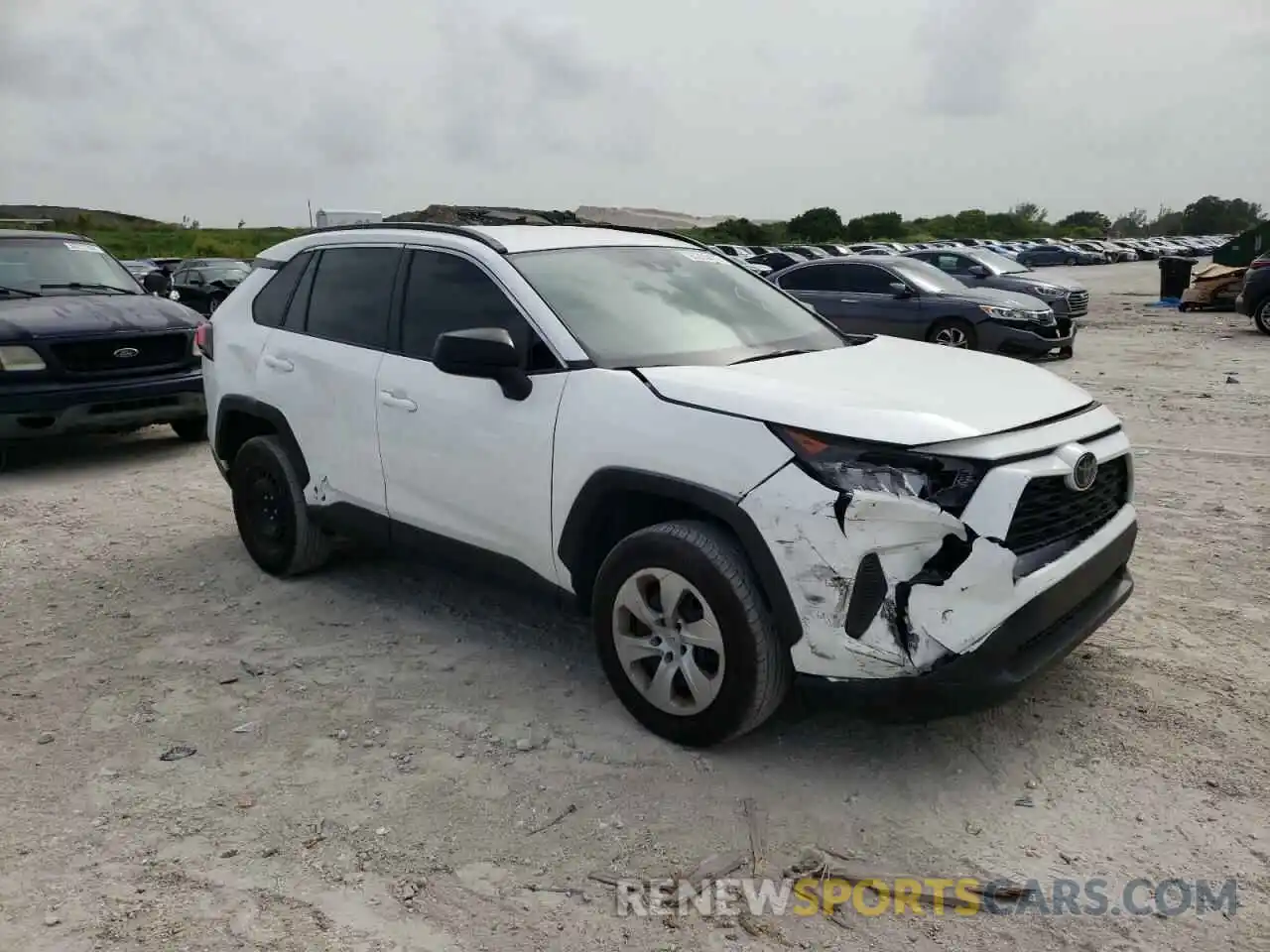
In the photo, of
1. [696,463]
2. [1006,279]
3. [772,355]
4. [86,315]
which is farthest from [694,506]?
[1006,279]

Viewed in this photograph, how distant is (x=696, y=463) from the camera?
315 cm

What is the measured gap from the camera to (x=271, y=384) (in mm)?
4938

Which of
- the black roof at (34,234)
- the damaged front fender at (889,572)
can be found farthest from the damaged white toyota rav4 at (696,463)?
the black roof at (34,234)

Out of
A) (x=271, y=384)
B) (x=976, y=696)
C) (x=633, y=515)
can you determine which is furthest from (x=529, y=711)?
(x=271, y=384)

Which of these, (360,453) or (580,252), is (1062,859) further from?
(360,453)

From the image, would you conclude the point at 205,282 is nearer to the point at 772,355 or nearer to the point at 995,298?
the point at 995,298

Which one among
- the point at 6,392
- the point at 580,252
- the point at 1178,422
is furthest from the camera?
the point at 1178,422

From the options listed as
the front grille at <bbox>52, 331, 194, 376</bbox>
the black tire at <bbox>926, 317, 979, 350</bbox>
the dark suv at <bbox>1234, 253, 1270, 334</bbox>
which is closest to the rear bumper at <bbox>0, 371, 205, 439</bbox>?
the front grille at <bbox>52, 331, 194, 376</bbox>

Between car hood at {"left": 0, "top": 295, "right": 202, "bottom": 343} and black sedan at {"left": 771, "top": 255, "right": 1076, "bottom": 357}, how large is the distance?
305 inches

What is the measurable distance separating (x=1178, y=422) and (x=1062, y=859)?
6917 mm

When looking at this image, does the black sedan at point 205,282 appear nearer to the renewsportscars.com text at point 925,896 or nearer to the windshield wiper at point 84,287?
the windshield wiper at point 84,287

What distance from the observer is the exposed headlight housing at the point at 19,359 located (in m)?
7.27

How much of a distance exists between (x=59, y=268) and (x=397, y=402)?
607 centimetres

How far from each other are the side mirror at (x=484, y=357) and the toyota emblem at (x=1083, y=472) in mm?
1846
